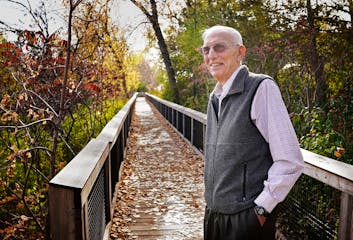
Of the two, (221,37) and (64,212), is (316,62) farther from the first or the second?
(64,212)

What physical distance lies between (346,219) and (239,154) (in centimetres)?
81

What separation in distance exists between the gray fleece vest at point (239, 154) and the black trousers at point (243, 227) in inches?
1.5

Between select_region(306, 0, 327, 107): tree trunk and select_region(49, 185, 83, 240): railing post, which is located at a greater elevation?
select_region(306, 0, 327, 107): tree trunk

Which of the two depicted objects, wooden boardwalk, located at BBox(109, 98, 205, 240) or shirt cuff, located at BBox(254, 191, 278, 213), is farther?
wooden boardwalk, located at BBox(109, 98, 205, 240)

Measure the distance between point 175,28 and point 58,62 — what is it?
1491cm

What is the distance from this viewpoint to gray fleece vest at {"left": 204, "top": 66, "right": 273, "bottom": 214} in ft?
5.43

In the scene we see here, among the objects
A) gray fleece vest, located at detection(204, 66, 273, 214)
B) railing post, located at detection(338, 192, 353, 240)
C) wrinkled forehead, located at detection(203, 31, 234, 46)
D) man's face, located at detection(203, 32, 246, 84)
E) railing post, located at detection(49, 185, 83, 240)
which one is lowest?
railing post, located at detection(338, 192, 353, 240)

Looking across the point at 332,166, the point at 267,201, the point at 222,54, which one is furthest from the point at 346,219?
the point at 222,54

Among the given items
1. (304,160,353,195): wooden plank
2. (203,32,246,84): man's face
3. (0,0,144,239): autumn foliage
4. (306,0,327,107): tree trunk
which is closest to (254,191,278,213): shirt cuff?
(304,160,353,195): wooden plank

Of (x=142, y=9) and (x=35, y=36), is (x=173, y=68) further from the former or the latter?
(x=35, y=36)

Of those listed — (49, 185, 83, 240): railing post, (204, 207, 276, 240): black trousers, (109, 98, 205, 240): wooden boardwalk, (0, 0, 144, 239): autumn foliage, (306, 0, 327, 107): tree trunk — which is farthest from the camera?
(306, 0, 327, 107): tree trunk

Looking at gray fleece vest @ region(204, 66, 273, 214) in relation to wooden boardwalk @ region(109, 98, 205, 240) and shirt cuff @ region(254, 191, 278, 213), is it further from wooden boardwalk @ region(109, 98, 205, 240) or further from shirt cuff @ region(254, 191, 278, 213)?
wooden boardwalk @ region(109, 98, 205, 240)

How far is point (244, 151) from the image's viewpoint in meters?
1.66

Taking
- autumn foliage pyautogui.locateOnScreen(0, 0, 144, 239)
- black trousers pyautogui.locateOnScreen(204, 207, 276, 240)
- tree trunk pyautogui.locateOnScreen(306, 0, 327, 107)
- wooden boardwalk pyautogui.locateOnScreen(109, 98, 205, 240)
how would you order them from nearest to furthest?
black trousers pyautogui.locateOnScreen(204, 207, 276, 240)
wooden boardwalk pyautogui.locateOnScreen(109, 98, 205, 240)
autumn foliage pyautogui.locateOnScreen(0, 0, 144, 239)
tree trunk pyautogui.locateOnScreen(306, 0, 327, 107)
